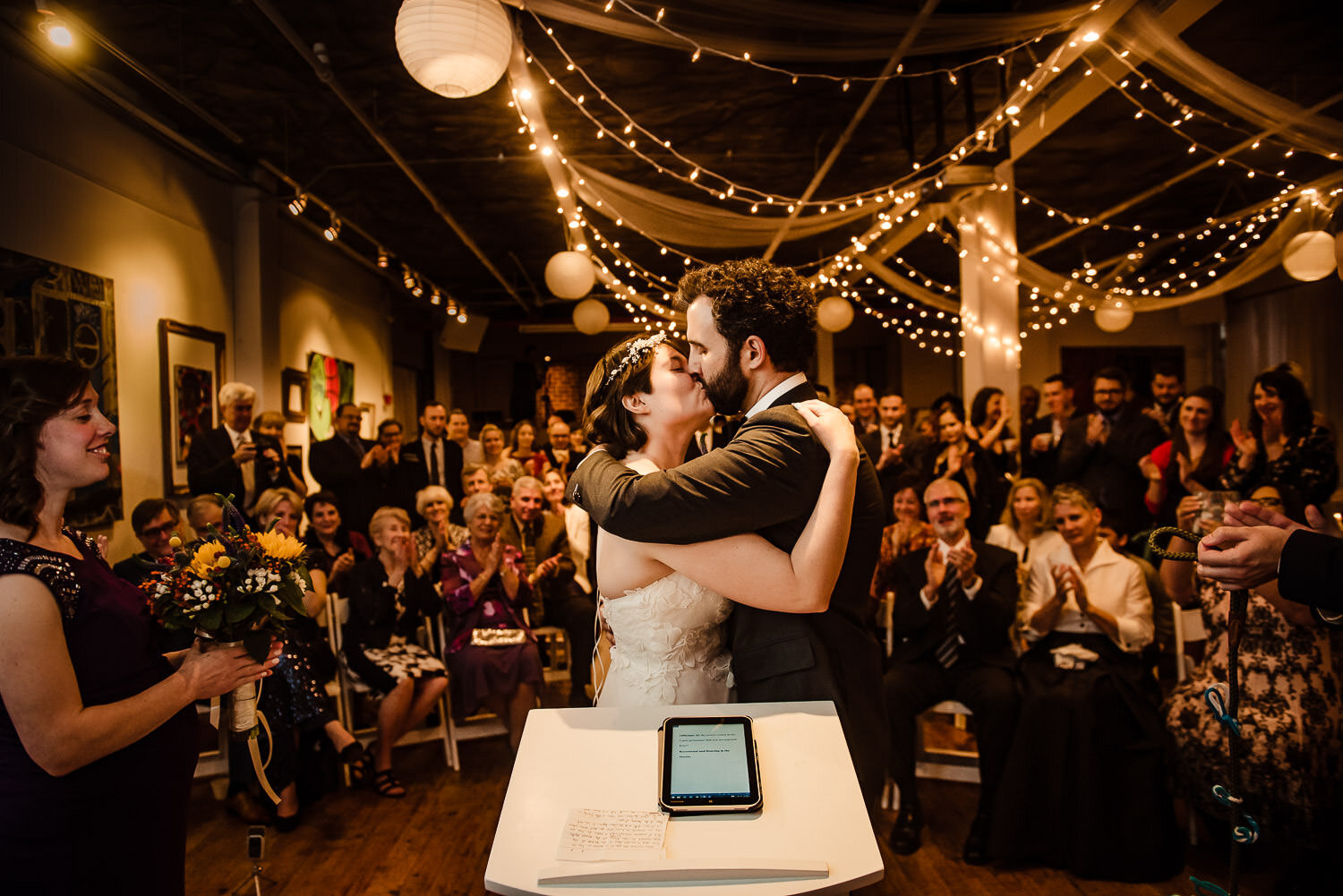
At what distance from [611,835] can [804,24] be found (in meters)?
2.87

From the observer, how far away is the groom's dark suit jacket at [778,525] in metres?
1.41

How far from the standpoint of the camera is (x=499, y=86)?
16.1ft

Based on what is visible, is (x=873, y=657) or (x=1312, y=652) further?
(x=1312, y=652)

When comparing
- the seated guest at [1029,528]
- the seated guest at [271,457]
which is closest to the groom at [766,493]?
the seated guest at [1029,528]

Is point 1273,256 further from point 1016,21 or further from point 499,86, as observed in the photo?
point 499,86

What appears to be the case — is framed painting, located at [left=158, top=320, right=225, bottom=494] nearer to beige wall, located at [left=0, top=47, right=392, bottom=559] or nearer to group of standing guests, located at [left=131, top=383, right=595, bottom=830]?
beige wall, located at [left=0, top=47, right=392, bottom=559]

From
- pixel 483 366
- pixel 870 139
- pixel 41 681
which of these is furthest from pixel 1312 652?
pixel 483 366

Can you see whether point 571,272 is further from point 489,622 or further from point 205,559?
point 205,559

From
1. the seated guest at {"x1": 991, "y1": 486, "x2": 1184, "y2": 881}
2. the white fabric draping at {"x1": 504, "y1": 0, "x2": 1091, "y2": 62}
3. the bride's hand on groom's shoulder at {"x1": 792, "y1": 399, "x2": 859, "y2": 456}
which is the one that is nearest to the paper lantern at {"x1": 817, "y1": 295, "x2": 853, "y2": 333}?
the white fabric draping at {"x1": 504, "y1": 0, "x2": 1091, "y2": 62}

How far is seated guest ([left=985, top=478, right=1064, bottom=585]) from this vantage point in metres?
3.71

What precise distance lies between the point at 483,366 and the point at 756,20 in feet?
41.3

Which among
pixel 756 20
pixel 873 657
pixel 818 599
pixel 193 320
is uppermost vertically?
pixel 756 20

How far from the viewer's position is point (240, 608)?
5.63 ft

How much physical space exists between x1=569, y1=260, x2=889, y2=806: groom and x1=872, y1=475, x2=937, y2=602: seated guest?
6.88 feet
